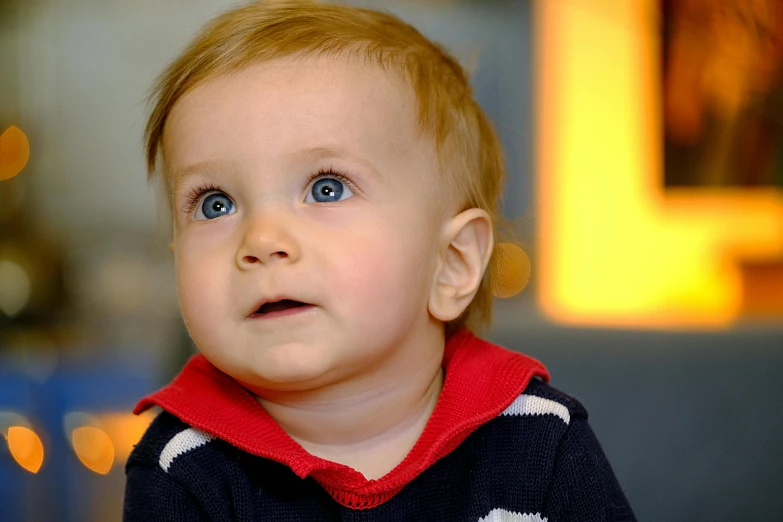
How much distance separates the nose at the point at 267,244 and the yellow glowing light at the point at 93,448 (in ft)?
3.72

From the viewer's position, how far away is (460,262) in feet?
3.01

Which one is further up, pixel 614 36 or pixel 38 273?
pixel 614 36

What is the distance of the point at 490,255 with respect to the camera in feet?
3.10

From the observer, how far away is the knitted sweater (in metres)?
0.83

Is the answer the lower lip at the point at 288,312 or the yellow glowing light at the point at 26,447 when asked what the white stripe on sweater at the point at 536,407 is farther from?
the yellow glowing light at the point at 26,447

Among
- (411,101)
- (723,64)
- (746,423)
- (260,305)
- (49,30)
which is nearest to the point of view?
(260,305)

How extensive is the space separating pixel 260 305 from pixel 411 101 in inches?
9.9

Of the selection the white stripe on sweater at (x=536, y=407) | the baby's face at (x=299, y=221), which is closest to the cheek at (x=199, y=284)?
the baby's face at (x=299, y=221)

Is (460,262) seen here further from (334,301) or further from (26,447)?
(26,447)

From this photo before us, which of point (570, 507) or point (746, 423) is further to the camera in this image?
point (746, 423)

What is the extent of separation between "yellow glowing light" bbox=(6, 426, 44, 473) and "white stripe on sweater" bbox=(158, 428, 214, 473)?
→ 983 mm

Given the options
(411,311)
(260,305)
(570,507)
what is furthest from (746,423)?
(260,305)

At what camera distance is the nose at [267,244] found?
2.41ft

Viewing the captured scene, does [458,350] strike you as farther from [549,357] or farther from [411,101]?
[549,357]
